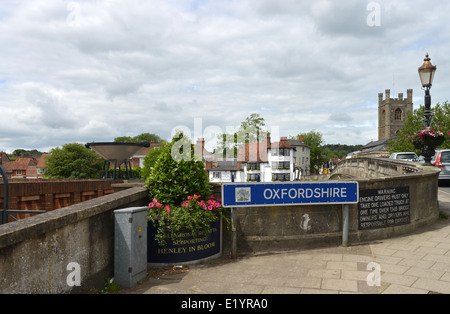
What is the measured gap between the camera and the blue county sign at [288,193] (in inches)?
235

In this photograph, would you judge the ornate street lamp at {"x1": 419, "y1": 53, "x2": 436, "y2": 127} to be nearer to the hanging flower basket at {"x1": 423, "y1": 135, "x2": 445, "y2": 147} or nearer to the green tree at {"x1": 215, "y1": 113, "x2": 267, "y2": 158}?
the hanging flower basket at {"x1": 423, "y1": 135, "x2": 445, "y2": 147}

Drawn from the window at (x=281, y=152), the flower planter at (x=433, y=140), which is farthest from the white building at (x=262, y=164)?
the flower planter at (x=433, y=140)

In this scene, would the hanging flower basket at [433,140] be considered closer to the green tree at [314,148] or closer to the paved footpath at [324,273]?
the paved footpath at [324,273]

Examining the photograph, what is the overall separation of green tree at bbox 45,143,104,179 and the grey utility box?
65.3m

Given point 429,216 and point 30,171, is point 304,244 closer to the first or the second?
point 429,216

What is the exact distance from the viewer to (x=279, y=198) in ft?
20.1

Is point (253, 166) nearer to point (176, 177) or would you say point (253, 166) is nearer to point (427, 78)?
point (427, 78)

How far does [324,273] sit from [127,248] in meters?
2.99

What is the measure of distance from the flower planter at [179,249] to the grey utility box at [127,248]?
1.67 ft

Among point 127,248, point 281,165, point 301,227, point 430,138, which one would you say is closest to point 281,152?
point 281,165

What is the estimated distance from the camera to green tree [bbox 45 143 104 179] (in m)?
64.2

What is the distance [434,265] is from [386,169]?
10.3 meters

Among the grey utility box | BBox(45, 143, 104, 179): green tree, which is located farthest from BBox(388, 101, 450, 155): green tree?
BBox(45, 143, 104, 179): green tree
